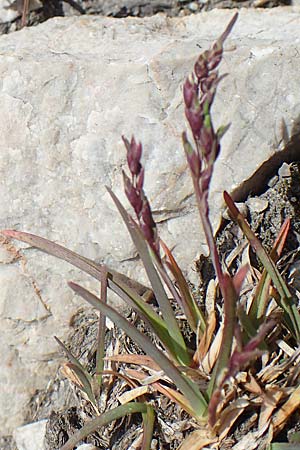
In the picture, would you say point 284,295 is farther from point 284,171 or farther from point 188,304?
point 284,171

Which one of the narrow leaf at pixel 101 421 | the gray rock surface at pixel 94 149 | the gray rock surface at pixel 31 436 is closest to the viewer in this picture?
the narrow leaf at pixel 101 421

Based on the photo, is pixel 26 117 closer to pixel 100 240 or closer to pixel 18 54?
pixel 18 54

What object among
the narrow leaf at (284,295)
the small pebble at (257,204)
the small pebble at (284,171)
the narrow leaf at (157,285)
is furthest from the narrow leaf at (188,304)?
the small pebble at (284,171)

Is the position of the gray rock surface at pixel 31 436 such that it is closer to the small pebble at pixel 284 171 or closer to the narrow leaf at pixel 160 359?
the narrow leaf at pixel 160 359

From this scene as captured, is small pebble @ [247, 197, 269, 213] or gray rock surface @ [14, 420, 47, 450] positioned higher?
small pebble @ [247, 197, 269, 213]

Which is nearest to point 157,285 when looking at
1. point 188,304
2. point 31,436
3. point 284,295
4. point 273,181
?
point 188,304

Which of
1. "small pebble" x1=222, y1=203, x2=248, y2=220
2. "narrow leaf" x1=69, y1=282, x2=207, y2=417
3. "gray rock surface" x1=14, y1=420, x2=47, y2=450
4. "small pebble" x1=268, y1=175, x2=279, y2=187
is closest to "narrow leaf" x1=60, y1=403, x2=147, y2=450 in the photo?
"narrow leaf" x1=69, y1=282, x2=207, y2=417

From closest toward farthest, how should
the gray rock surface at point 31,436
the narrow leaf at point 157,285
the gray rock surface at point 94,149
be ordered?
the narrow leaf at point 157,285, the gray rock surface at point 94,149, the gray rock surface at point 31,436

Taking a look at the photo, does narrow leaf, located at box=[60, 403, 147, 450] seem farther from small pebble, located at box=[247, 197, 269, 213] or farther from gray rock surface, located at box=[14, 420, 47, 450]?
small pebble, located at box=[247, 197, 269, 213]

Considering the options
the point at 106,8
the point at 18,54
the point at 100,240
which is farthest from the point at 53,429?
the point at 106,8
